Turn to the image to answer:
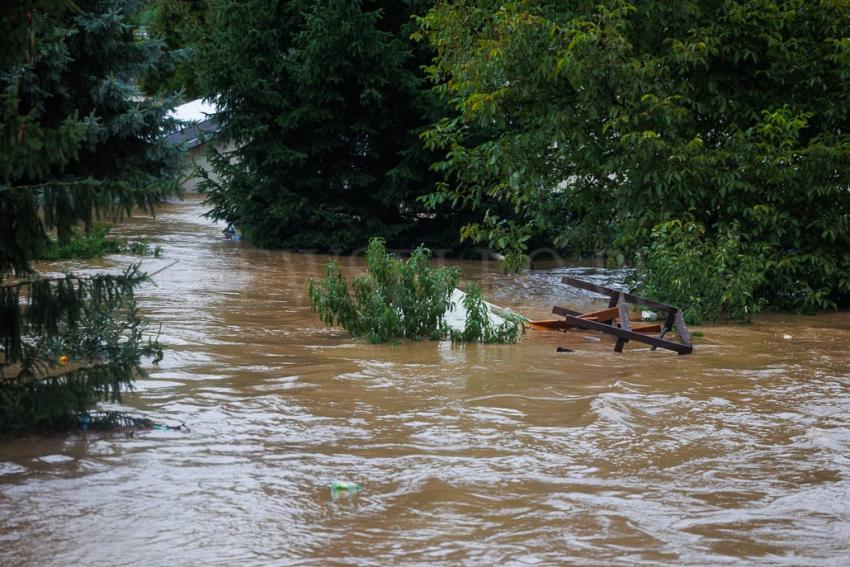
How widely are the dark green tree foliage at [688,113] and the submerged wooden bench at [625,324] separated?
1469 mm

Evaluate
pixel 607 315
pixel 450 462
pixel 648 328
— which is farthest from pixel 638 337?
pixel 450 462

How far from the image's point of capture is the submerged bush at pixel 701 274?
46.5 ft

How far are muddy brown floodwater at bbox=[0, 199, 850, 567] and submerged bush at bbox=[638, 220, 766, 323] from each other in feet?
5.30

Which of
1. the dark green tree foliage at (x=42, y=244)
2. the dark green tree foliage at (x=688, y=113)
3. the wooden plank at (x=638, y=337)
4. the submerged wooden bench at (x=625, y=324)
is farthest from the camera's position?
the dark green tree foliage at (x=688, y=113)

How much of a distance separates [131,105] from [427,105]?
7.36 meters

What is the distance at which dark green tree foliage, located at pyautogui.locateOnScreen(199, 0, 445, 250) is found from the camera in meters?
22.6

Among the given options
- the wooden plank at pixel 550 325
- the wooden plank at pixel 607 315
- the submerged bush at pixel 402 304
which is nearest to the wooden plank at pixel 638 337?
the wooden plank at pixel 607 315

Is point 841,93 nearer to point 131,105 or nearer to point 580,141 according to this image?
point 580,141

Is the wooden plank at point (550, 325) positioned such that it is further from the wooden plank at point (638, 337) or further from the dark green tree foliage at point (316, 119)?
the dark green tree foliage at point (316, 119)

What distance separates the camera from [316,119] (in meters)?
22.9

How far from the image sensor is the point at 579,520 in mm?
6555

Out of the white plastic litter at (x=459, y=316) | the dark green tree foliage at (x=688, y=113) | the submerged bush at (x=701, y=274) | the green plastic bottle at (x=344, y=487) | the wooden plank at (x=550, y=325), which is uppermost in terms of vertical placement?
the dark green tree foliage at (x=688, y=113)

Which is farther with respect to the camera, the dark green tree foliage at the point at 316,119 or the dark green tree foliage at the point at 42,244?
the dark green tree foliage at the point at 316,119

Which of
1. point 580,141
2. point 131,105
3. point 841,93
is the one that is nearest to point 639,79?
point 580,141
